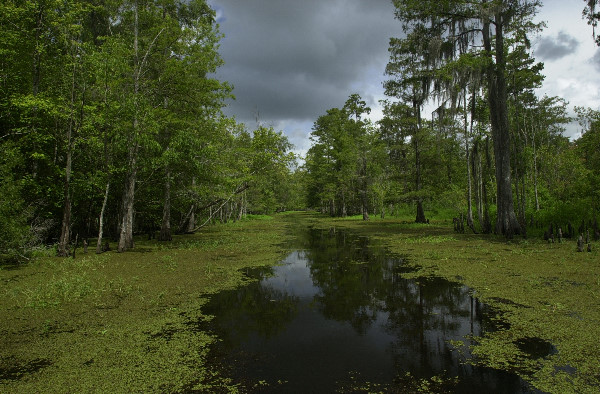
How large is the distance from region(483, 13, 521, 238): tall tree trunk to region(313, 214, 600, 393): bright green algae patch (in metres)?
3.55

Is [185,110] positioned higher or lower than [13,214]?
higher

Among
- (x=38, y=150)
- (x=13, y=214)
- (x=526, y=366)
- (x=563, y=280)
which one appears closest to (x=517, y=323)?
(x=526, y=366)

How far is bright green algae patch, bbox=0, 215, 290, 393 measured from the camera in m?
4.10

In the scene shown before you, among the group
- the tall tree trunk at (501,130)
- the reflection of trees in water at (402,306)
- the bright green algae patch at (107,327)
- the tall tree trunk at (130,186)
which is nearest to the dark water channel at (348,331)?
the reflection of trees in water at (402,306)

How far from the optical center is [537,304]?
660 centimetres

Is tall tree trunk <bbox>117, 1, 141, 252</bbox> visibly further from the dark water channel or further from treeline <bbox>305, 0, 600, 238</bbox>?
treeline <bbox>305, 0, 600, 238</bbox>

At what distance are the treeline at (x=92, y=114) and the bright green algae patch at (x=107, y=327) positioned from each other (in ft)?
12.0

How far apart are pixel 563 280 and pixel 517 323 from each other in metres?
3.92

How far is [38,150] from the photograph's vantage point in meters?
13.6

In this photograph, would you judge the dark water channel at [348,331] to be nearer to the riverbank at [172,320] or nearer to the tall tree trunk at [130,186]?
the riverbank at [172,320]

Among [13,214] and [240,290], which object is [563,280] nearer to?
[240,290]

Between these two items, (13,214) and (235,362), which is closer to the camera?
(235,362)

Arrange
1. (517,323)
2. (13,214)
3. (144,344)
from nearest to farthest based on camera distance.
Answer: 1. (144,344)
2. (517,323)
3. (13,214)

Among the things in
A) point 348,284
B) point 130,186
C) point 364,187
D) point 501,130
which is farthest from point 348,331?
point 364,187
